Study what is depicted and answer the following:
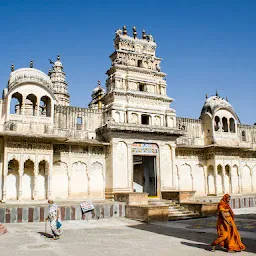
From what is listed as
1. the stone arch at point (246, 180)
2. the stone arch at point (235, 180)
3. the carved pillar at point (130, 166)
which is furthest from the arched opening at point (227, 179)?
the carved pillar at point (130, 166)

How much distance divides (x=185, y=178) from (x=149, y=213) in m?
9.52

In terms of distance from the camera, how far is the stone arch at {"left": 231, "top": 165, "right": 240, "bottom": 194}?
26125 mm

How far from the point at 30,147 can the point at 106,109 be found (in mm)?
6094

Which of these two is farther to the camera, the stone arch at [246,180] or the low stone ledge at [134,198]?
the stone arch at [246,180]

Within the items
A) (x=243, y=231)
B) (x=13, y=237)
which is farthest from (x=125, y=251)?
(x=243, y=231)

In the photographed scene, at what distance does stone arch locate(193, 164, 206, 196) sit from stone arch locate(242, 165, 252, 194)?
157 inches

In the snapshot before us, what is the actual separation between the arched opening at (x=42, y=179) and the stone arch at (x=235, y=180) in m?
14.6

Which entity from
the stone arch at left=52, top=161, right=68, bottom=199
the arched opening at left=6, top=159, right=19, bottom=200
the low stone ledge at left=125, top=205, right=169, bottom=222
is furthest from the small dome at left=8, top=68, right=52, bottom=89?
the low stone ledge at left=125, top=205, right=169, bottom=222

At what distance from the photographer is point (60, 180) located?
2023cm

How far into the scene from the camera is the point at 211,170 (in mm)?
26156

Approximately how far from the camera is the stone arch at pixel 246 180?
2750 centimetres

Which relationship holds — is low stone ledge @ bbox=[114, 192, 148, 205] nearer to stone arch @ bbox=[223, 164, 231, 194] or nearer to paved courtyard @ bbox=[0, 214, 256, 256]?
paved courtyard @ bbox=[0, 214, 256, 256]

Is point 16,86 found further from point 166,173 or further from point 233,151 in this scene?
point 233,151

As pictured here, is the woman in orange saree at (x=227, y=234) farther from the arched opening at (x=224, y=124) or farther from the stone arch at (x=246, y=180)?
the stone arch at (x=246, y=180)
